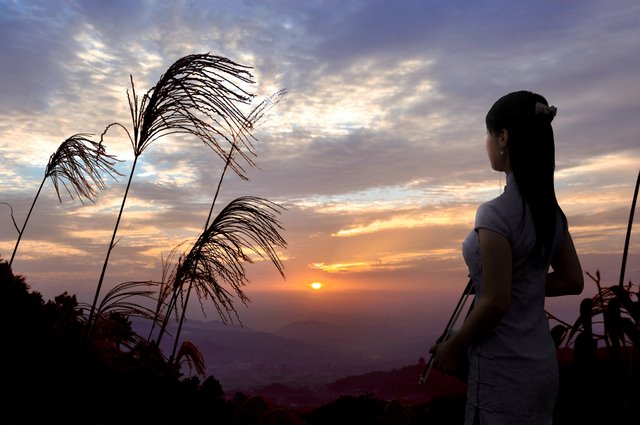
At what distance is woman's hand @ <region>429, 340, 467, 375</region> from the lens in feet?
7.16

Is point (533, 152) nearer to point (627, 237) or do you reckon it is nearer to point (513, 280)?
point (513, 280)

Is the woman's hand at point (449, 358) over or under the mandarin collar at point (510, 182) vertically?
under

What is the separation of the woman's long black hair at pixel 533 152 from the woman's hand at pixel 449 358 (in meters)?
0.50

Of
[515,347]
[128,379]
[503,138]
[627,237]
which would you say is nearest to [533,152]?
[503,138]

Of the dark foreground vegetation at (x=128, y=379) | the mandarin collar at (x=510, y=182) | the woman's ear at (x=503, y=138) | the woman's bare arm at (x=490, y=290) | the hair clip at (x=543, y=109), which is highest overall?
the hair clip at (x=543, y=109)

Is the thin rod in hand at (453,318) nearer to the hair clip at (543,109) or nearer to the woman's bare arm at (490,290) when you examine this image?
the woman's bare arm at (490,290)

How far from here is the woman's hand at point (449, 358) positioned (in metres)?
2.18

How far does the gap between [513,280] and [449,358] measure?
1.33ft

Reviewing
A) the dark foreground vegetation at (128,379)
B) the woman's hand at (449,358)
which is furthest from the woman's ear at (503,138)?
the dark foreground vegetation at (128,379)

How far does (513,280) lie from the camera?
7.25 feet

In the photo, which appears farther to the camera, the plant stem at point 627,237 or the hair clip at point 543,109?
the plant stem at point 627,237

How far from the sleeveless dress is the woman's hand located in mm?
48

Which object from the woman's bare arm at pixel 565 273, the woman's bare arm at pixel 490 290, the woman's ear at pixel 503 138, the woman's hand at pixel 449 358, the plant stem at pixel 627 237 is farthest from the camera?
the plant stem at pixel 627 237

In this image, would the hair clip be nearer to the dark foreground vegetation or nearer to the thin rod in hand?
the thin rod in hand
